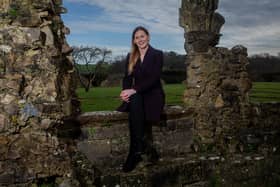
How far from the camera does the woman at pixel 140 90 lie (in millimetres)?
4945

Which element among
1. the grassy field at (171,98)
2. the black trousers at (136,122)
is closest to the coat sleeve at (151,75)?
the black trousers at (136,122)

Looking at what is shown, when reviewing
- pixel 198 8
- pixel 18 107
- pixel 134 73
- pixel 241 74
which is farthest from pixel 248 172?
pixel 18 107

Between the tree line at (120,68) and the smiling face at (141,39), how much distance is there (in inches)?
152

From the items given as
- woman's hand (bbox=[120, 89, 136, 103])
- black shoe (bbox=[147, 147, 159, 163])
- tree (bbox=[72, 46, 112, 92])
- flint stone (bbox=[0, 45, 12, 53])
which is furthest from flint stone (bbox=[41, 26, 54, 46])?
tree (bbox=[72, 46, 112, 92])

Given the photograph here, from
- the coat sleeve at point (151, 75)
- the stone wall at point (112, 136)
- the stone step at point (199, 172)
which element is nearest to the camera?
the stone step at point (199, 172)

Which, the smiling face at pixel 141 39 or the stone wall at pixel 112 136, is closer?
the smiling face at pixel 141 39

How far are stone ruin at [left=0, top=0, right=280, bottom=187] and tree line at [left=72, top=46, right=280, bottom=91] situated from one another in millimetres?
2531

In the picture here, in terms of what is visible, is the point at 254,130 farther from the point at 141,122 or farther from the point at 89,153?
the point at 89,153

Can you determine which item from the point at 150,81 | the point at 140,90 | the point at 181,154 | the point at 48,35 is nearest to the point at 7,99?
the point at 48,35

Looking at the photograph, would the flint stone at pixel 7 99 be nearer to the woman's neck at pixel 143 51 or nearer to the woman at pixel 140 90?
the woman at pixel 140 90

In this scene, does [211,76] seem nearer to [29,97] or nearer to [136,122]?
[136,122]

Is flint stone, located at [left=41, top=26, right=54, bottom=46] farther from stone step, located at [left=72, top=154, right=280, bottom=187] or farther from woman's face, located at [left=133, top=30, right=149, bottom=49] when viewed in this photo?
stone step, located at [left=72, top=154, right=280, bottom=187]

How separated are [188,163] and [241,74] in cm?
211

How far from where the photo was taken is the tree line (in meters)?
19.0
